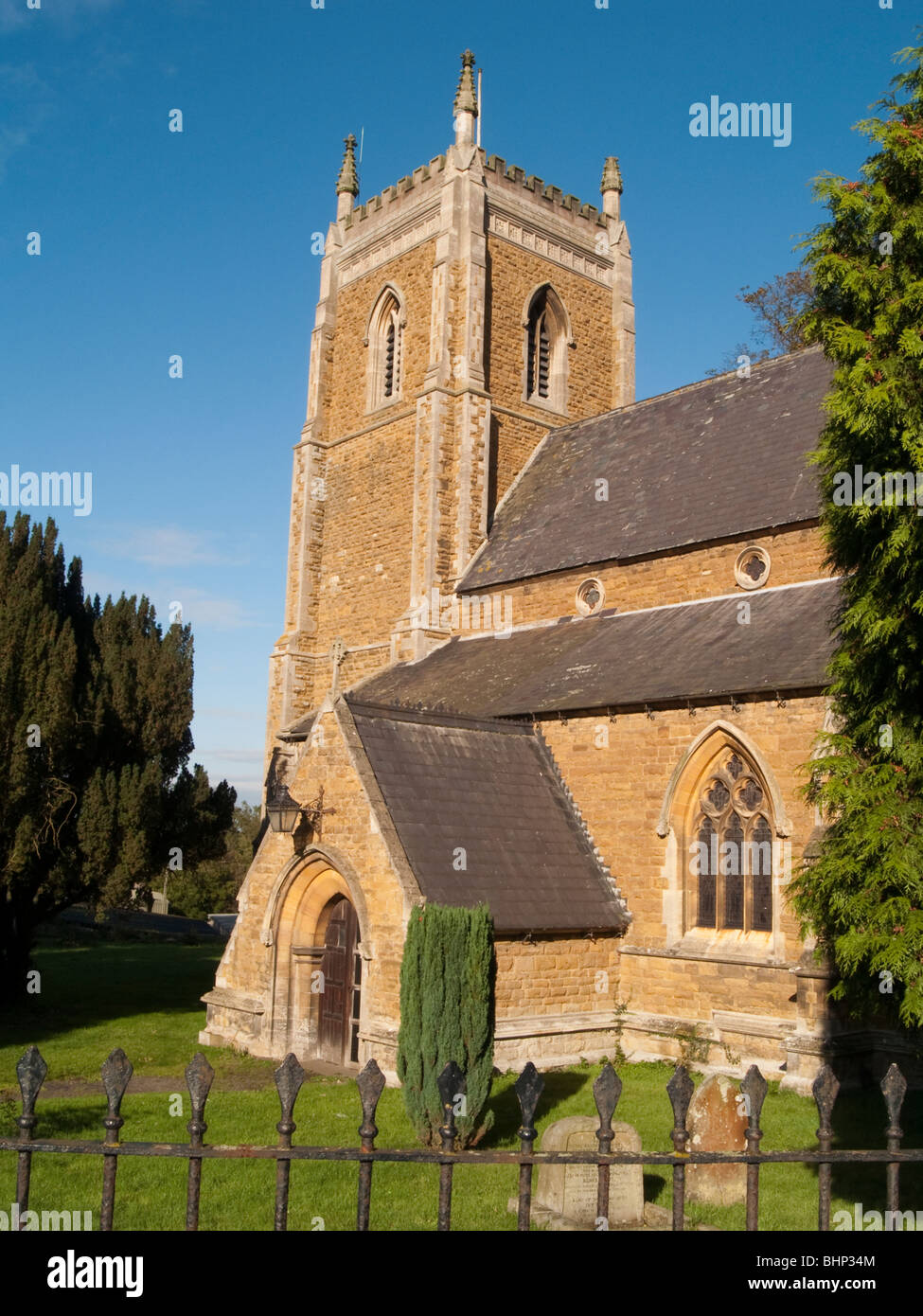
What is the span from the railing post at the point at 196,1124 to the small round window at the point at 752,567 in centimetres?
1324

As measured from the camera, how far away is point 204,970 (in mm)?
25062

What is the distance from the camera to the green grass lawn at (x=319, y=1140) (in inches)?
301

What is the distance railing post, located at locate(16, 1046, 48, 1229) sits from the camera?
Result: 4.25 meters

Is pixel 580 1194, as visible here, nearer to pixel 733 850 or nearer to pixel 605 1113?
pixel 605 1113

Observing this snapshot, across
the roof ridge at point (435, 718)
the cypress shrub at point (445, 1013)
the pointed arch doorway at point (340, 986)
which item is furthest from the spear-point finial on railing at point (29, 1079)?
the roof ridge at point (435, 718)

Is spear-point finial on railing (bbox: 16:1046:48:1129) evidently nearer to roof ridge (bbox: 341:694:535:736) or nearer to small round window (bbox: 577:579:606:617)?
roof ridge (bbox: 341:694:535:736)

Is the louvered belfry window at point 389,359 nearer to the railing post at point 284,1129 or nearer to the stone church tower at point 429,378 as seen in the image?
the stone church tower at point 429,378

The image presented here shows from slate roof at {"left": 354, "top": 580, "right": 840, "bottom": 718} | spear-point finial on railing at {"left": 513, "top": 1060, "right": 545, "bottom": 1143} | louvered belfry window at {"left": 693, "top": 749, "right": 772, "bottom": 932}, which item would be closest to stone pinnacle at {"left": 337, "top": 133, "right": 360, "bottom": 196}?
slate roof at {"left": 354, "top": 580, "right": 840, "bottom": 718}

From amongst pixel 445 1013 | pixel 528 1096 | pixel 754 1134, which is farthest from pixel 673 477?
pixel 528 1096

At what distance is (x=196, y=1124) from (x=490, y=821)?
9.80 m

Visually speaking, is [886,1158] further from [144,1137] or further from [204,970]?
[204,970]

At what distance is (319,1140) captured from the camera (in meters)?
9.48
